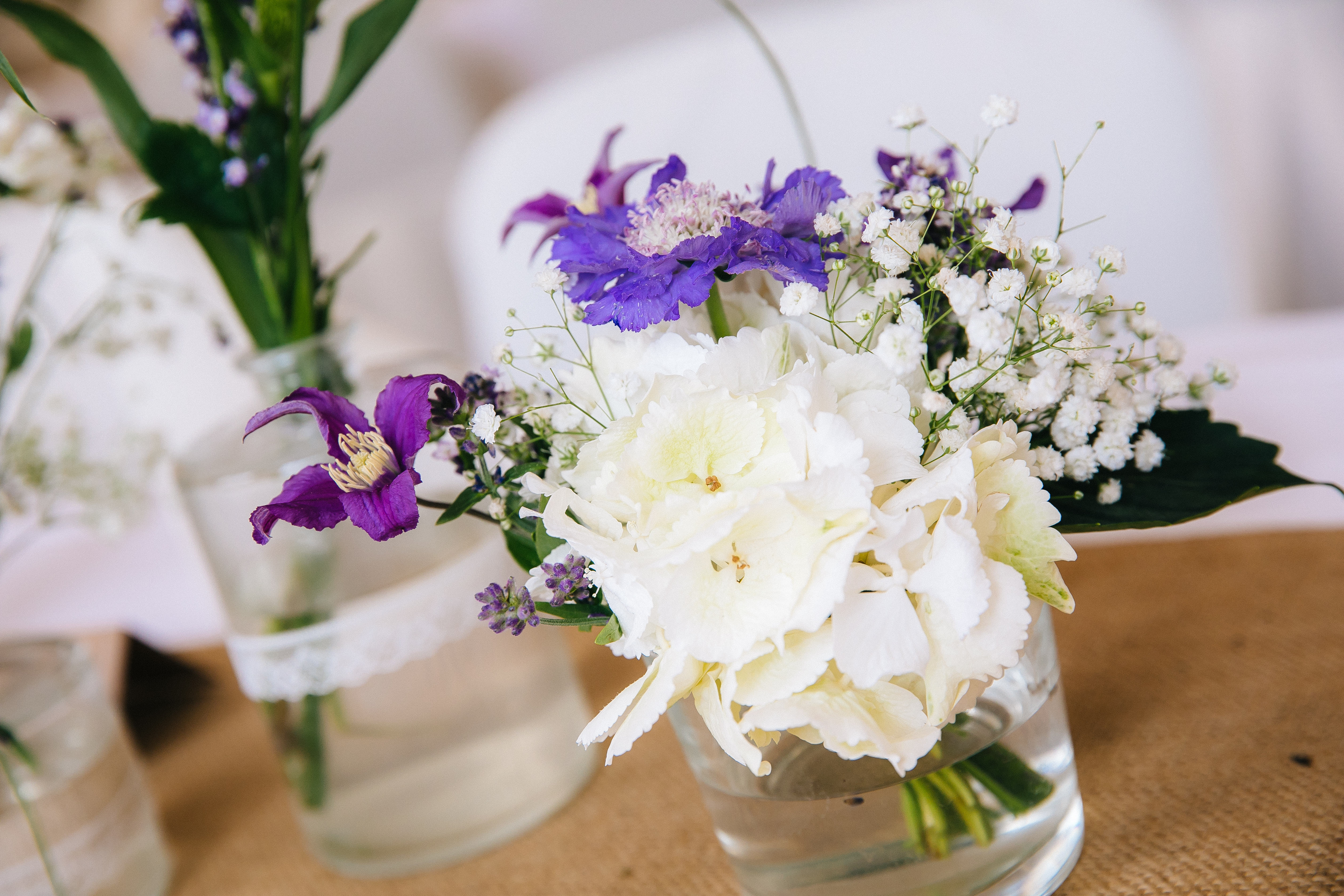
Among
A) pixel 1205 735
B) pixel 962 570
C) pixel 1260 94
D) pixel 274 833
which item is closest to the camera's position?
pixel 962 570

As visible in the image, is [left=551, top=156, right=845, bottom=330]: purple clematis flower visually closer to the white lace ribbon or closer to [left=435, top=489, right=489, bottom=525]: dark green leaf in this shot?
[left=435, top=489, right=489, bottom=525]: dark green leaf

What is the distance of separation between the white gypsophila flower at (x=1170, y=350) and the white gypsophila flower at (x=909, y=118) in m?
0.14

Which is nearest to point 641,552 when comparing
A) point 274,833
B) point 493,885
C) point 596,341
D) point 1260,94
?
point 596,341

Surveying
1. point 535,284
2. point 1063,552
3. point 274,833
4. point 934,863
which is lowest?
point 274,833

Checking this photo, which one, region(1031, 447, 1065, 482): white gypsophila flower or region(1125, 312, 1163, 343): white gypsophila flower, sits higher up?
region(1125, 312, 1163, 343): white gypsophila flower

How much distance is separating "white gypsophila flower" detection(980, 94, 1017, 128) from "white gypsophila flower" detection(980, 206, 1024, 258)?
34 mm

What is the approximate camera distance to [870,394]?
362 mm

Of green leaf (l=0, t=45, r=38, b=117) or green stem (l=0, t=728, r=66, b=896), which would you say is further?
green stem (l=0, t=728, r=66, b=896)

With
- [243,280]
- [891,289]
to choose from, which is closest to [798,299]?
[891,289]

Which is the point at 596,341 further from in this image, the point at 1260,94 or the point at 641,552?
the point at 1260,94

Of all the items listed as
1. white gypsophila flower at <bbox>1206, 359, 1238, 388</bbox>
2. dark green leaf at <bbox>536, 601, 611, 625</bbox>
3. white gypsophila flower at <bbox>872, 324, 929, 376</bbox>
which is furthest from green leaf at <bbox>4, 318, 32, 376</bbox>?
white gypsophila flower at <bbox>1206, 359, 1238, 388</bbox>

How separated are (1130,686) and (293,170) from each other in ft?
1.88

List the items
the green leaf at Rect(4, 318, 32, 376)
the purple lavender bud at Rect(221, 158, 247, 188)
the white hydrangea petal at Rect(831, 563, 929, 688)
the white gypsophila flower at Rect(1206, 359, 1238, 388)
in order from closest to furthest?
the white hydrangea petal at Rect(831, 563, 929, 688) → the white gypsophila flower at Rect(1206, 359, 1238, 388) → the purple lavender bud at Rect(221, 158, 247, 188) → the green leaf at Rect(4, 318, 32, 376)

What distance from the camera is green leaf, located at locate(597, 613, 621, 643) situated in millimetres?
386
